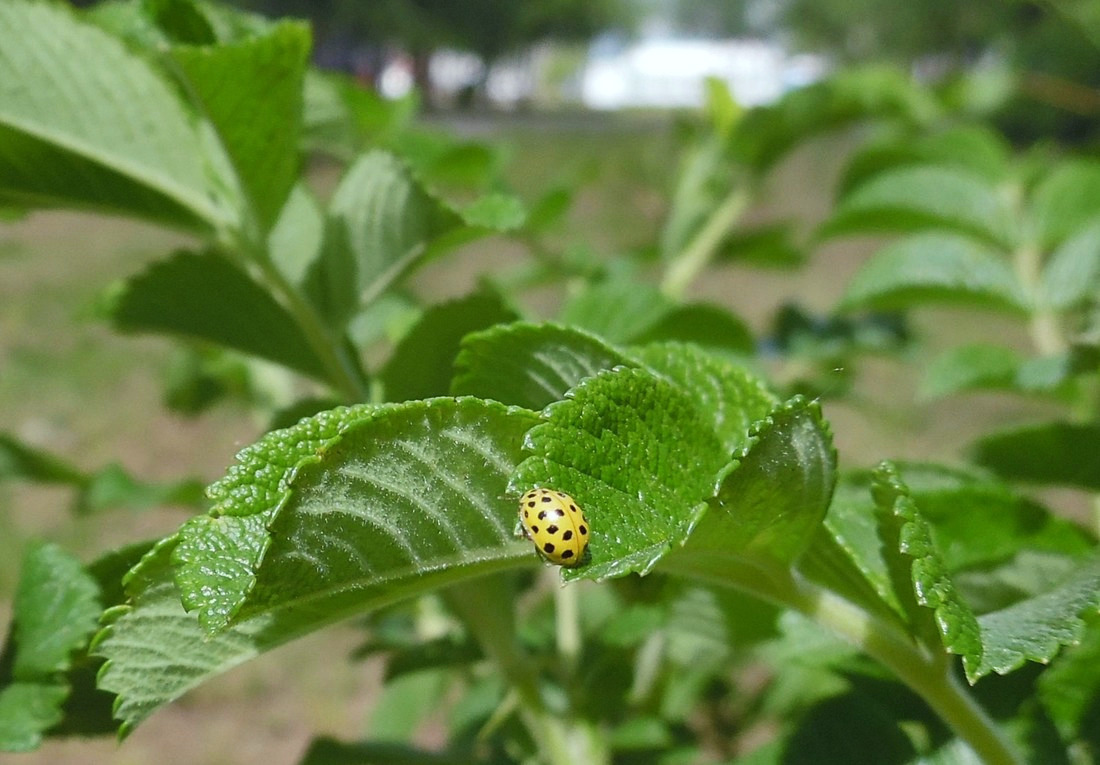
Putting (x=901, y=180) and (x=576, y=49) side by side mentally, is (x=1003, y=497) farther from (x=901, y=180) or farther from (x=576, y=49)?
(x=576, y=49)

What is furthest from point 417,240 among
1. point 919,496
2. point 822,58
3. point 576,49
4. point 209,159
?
point 576,49

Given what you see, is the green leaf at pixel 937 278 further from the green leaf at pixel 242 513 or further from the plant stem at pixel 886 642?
the green leaf at pixel 242 513

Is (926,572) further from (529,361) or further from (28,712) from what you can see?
(28,712)

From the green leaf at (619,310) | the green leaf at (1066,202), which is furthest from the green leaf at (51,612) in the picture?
the green leaf at (1066,202)

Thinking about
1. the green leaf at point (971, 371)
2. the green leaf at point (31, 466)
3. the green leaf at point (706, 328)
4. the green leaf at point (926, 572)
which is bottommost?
the green leaf at point (31, 466)

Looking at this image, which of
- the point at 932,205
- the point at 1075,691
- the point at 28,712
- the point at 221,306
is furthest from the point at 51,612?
the point at 932,205

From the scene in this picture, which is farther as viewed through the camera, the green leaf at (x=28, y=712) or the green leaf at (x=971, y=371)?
the green leaf at (x=971, y=371)
